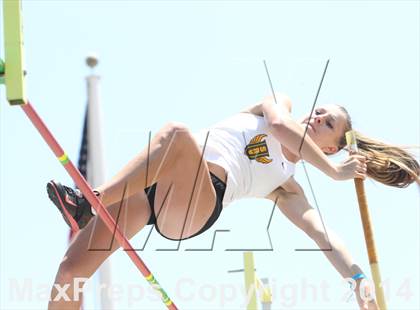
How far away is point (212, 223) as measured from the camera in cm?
418

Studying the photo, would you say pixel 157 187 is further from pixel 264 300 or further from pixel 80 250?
pixel 264 300

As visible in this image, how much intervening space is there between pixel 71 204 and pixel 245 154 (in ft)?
3.23

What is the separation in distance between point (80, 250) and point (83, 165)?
5938 mm

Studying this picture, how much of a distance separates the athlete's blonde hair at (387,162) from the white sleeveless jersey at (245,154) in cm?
51

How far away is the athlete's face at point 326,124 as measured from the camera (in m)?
4.51

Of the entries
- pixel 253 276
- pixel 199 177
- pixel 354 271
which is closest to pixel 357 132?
pixel 354 271

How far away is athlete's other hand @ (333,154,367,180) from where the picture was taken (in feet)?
13.9

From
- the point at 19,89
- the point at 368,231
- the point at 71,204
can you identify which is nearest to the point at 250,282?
the point at 368,231

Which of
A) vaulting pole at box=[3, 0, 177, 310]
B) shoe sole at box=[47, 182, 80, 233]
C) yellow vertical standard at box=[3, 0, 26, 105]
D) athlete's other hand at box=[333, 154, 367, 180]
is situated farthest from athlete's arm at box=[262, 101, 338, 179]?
yellow vertical standard at box=[3, 0, 26, 105]

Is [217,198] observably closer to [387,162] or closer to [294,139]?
[294,139]

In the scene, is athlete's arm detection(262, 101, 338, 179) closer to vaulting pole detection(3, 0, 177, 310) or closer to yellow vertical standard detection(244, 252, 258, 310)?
vaulting pole detection(3, 0, 177, 310)

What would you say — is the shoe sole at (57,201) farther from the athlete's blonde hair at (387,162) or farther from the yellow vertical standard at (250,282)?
the yellow vertical standard at (250,282)

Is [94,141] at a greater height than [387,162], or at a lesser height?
lesser

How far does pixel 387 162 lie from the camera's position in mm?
4660
